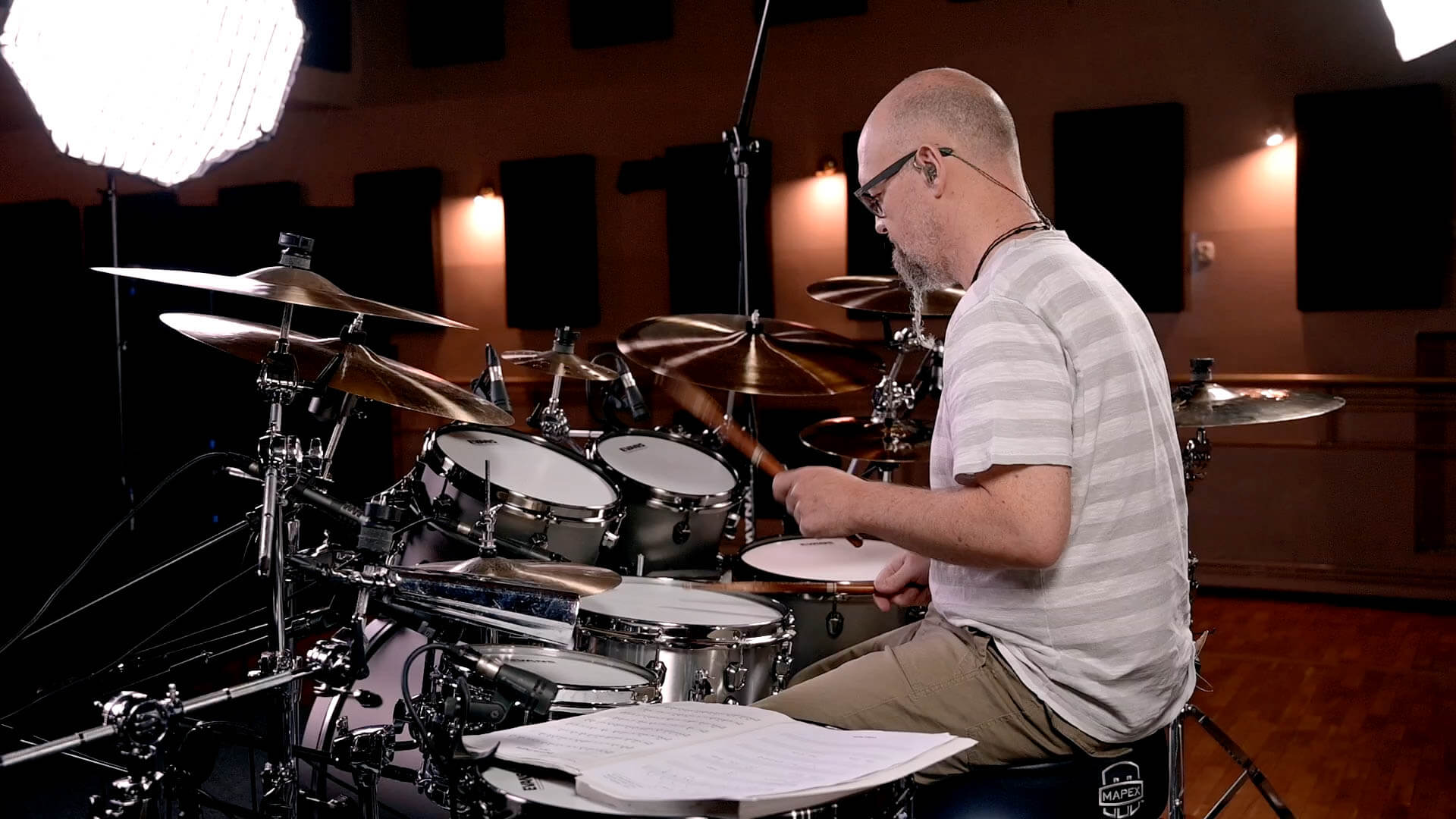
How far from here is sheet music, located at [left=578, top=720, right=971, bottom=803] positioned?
39.3 inches

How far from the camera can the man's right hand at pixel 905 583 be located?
1.79 metres

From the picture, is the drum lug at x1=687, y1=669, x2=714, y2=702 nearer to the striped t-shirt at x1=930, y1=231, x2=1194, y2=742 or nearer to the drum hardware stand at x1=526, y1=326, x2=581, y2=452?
the striped t-shirt at x1=930, y1=231, x2=1194, y2=742

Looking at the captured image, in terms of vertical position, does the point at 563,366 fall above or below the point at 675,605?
above

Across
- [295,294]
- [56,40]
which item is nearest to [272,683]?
[295,294]

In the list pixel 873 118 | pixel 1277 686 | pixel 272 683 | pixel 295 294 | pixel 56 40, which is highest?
pixel 56 40

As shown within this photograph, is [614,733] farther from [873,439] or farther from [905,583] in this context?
[873,439]

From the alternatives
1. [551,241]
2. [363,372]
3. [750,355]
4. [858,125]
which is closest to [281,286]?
[363,372]

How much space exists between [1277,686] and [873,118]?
3.45 metres

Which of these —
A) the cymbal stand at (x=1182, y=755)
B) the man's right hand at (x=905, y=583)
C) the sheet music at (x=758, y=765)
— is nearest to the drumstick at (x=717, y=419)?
the man's right hand at (x=905, y=583)

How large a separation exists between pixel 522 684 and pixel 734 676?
3.85ft

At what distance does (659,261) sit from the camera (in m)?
7.36

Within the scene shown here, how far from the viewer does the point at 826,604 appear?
2738 mm

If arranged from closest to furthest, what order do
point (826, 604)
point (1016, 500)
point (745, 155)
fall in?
point (1016, 500) → point (826, 604) → point (745, 155)

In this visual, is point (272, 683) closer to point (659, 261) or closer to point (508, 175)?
point (659, 261)
